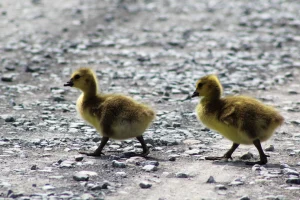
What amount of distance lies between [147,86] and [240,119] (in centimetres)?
530

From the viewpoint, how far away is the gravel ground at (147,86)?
723cm

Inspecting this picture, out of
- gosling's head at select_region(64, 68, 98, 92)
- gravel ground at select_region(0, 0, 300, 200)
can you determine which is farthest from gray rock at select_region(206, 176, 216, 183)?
gosling's head at select_region(64, 68, 98, 92)

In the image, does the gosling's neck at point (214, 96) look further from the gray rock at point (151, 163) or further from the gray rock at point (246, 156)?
the gray rock at point (151, 163)

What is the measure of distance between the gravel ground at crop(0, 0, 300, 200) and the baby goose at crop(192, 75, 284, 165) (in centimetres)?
35

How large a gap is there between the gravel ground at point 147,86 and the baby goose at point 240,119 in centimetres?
35

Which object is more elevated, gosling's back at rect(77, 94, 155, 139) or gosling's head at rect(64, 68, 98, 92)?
gosling's head at rect(64, 68, 98, 92)

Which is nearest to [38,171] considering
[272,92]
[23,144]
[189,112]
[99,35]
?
[23,144]

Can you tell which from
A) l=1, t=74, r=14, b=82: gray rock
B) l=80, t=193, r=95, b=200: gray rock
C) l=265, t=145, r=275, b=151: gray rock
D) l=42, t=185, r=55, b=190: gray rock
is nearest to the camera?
l=80, t=193, r=95, b=200: gray rock

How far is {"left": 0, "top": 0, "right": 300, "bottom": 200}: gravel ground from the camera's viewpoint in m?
7.23

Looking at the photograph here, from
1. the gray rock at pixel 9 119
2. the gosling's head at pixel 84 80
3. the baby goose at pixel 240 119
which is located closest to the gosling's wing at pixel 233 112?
the baby goose at pixel 240 119

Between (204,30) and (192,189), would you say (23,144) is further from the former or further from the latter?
(204,30)

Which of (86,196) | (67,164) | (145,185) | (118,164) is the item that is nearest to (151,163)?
(118,164)

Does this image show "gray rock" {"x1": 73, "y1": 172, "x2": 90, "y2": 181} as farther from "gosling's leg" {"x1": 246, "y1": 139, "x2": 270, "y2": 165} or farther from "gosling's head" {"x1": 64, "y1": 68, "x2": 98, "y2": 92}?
"gosling's leg" {"x1": 246, "y1": 139, "x2": 270, "y2": 165}

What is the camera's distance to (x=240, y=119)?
7.96 meters
